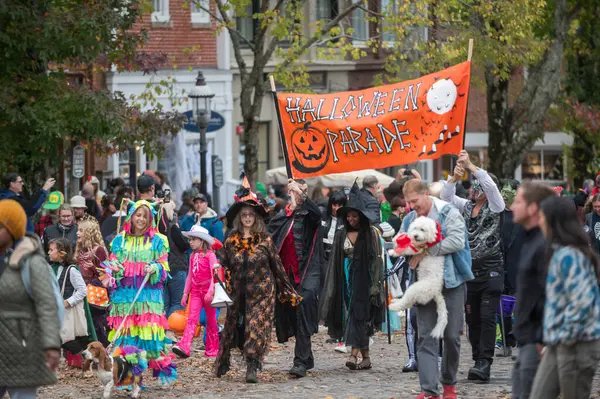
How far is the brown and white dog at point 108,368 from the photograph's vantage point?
1212 centimetres

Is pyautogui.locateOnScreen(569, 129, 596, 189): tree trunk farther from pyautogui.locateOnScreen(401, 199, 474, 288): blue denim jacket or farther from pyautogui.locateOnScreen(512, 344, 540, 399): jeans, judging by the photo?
pyautogui.locateOnScreen(512, 344, 540, 399): jeans

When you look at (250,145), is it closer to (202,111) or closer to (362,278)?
(202,111)

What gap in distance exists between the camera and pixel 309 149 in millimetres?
14227

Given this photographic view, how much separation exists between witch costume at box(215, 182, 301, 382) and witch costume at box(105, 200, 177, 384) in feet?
2.65

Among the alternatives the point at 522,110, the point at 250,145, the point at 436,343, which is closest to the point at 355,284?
the point at 436,343

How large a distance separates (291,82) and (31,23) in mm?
7694

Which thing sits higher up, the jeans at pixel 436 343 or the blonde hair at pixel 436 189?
the blonde hair at pixel 436 189

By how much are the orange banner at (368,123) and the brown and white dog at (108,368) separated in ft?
9.83

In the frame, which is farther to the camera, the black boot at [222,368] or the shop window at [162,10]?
the shop window at [162,10]

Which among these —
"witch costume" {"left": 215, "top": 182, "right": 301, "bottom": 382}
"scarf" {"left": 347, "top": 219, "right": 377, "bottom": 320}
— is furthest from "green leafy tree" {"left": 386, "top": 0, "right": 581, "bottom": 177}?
"witch costume" {"left": 215, "top": 182, "right": 301, "bottom": 382}

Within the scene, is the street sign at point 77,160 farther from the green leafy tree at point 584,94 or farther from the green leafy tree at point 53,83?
the green leafy tree at point 584,94

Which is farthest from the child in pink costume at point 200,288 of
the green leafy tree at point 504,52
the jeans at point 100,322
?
the green leafy tree at point 504,52

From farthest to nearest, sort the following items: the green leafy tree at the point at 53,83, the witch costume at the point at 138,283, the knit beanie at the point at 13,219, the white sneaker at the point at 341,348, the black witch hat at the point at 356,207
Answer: the green leafy tree at the point at 53,83 → the white sneaker at the point at 341,348 → the black witch hat at the point at 356,207 → the witch costume at the point at 138,283 → the knit beanie at the point at 13,219

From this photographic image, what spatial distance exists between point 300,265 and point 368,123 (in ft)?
5.69
